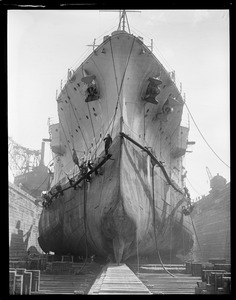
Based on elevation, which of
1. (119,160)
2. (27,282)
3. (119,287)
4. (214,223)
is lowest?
(214,223)

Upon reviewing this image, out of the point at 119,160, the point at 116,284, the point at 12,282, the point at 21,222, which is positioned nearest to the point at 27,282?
the point at 12,282

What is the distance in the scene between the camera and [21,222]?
641 inches

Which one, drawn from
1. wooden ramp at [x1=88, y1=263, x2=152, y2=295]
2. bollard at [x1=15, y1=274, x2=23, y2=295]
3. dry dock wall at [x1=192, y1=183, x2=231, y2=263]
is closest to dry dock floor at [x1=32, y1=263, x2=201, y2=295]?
→ wooden ramp at [x1=88, y1=263, x2=152, y2=295]

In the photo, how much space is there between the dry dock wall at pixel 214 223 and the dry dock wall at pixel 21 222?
822 cm

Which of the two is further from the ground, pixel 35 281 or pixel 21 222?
pixel 21 222

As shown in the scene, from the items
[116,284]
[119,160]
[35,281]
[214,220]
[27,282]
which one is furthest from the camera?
[214,220]

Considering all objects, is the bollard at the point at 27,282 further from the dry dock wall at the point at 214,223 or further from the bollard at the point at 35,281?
the dry dock wall at the point at 214,223

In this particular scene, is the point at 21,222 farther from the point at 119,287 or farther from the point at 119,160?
the point at 119,287

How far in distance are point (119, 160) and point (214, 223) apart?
12438 millimetres

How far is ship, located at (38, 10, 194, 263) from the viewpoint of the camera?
682 cm

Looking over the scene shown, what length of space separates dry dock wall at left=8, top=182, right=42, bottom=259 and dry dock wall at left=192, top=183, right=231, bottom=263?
8.22 metres

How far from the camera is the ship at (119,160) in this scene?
682 centimetres

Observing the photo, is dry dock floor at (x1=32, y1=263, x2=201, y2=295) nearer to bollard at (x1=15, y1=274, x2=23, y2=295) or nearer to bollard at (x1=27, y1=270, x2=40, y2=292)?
bollard at (x1=27, y1=270, x2=40, y2=292)

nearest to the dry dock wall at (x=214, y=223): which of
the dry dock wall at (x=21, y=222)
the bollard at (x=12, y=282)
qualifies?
the dry dock wall at (x=21, y=222)
